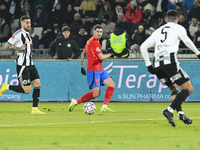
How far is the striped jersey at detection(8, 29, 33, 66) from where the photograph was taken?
9906 millimetres

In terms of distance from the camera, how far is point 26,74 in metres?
9.94

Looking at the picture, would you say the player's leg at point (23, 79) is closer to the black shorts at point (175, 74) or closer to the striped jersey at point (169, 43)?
the striped jersey at point (169, 43)

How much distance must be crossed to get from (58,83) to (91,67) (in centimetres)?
406

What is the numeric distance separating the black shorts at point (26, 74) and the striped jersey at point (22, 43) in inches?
3.9

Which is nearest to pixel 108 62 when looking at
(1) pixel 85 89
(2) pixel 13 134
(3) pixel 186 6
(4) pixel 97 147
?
(1) pixel 85 89

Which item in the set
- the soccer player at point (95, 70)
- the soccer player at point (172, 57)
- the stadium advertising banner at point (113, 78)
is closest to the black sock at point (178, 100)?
the soccer player at point (172, 57)

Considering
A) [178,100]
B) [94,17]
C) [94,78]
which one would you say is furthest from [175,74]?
[94,17]

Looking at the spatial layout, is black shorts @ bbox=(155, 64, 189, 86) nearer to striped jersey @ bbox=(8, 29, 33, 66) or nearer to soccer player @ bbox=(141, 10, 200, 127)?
soccer player @ bbox=(141, 10, 200, 127)

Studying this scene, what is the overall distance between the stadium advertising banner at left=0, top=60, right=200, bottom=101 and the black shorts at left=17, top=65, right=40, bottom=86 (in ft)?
14.6

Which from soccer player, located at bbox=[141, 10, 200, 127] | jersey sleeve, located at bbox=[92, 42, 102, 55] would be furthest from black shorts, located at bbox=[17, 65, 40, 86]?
soccer player, located at bbox=[141, 10, 200, 127]

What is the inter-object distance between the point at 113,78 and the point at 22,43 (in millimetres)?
5085

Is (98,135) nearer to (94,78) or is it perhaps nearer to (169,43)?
(169,43)

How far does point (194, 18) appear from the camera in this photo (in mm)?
16984

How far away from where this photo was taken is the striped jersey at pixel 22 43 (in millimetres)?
9906
